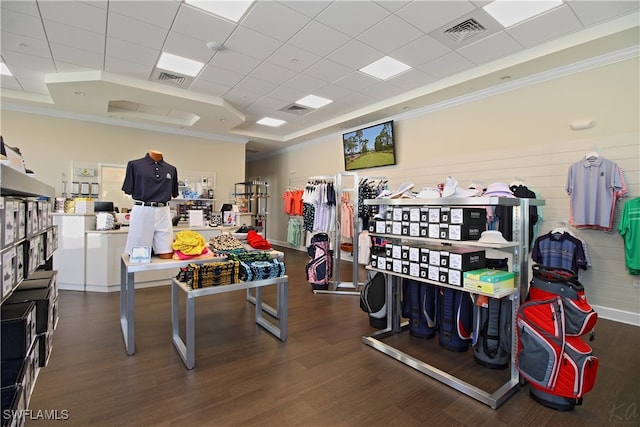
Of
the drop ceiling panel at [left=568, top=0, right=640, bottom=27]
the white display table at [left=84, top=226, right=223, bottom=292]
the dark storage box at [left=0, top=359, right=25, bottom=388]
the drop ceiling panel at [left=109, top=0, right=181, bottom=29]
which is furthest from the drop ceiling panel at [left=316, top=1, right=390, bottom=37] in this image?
the white display table at [left=84, top=226, right=223, bottom=292]

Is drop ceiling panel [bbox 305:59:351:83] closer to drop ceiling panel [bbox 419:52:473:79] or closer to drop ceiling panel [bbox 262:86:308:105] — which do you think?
drop ceiling panel [bbox 262:86:308:105]

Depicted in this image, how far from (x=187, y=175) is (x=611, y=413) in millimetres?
8228

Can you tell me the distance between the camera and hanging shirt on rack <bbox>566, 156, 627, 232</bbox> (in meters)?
3.63

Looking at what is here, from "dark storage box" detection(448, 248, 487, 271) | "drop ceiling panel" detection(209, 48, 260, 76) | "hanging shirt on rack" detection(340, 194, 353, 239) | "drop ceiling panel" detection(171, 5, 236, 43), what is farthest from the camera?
"hanging shirt on rack" detection(340, 194, 353, 239)

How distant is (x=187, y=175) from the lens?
→ 7.94 m

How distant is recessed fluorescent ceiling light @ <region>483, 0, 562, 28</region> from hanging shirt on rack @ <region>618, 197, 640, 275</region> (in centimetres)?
233

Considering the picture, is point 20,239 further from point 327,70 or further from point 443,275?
point 327,70

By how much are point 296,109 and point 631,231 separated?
18.4 feet

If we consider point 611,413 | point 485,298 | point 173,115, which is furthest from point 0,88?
point 611,413

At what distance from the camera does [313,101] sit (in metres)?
6.17

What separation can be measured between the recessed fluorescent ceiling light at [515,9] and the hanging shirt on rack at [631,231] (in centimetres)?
233

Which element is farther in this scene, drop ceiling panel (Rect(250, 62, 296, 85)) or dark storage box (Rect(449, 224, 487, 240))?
drop ceiling panel (Rect(250, 62, 296, 85))

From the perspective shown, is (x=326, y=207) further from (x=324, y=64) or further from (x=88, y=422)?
(x=88, y=422)

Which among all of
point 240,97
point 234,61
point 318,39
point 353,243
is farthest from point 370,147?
point 234,61
